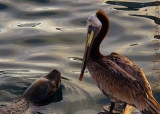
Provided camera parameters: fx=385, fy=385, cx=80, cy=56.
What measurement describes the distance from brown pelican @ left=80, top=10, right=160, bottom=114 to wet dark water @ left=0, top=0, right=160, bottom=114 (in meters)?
0.83

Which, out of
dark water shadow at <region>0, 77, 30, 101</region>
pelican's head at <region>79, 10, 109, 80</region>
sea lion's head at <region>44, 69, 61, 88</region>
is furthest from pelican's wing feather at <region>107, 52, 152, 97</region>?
dark water shadow at <region>0, 77, 30, 101</region>

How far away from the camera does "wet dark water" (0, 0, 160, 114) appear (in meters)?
8.79

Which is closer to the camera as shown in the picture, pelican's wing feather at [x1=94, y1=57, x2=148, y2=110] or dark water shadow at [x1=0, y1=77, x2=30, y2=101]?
pelican's wing feather at [x1=94, y1=57, x2=148, y2=110]

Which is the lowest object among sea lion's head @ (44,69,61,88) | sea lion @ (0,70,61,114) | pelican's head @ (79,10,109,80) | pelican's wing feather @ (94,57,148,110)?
sea lion @ (0,70,61,114)

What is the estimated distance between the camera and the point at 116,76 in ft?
24.5

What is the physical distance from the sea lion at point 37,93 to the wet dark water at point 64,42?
246 millimetres

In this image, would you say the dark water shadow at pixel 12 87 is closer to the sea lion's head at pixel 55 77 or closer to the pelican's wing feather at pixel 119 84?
the sea lion's head at pixel 55 77

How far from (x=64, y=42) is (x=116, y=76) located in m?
4.65

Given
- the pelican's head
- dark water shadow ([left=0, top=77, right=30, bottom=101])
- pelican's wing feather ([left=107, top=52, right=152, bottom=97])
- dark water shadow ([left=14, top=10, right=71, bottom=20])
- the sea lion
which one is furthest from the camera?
dark water shadow ([left=14, top=10, right=71, bottom=20])

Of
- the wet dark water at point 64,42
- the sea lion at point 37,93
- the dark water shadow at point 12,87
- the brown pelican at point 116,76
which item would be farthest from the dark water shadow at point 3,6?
the brown pelican at point 116,76

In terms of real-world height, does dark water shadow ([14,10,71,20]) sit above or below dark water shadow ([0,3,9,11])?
below

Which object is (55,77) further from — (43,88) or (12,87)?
(12,87)

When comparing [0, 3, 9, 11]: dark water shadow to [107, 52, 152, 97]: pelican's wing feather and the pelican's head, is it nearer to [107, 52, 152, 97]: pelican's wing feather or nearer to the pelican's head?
the pelican's head

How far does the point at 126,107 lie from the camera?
782 cm
